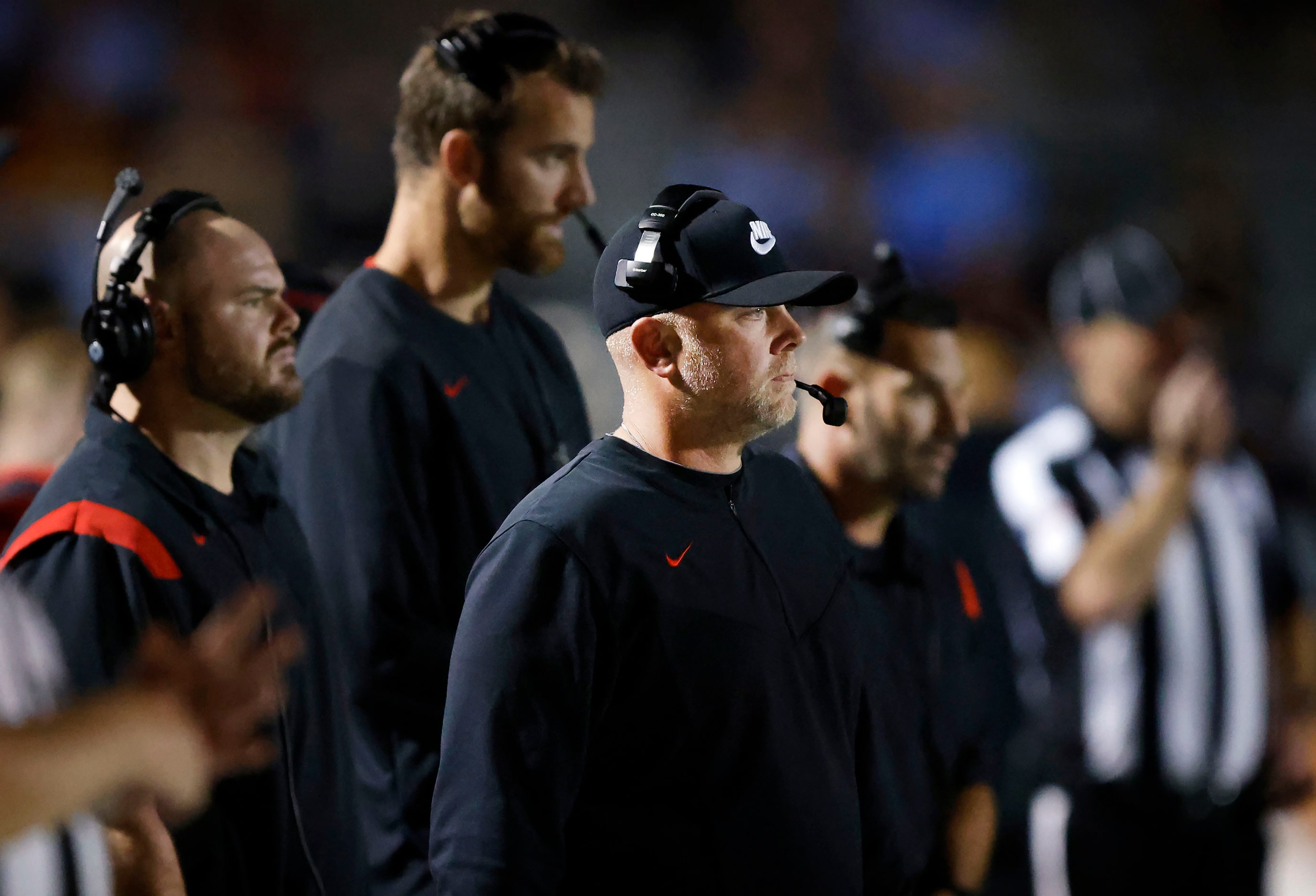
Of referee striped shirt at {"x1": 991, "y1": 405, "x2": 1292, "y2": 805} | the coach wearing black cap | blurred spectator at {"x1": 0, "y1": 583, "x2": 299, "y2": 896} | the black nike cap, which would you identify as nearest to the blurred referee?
referee striped shirt at {"x1": 991, "y1": 405, "x2": 1292, "y2": 805}

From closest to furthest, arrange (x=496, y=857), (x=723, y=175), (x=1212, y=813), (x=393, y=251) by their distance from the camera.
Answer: (x=496, y=857) → (x=393, y=251) → (x=1212, y=813) → (x=723, y=175)

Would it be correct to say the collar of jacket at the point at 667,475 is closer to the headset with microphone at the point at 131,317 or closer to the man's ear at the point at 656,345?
the man's ear at the point at 656,345

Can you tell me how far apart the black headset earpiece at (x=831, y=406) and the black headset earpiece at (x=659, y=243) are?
0.23m

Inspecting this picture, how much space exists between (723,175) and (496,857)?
5.16 m

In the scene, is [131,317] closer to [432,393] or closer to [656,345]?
[432,393]

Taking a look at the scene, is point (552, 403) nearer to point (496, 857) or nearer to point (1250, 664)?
point (496, 857)

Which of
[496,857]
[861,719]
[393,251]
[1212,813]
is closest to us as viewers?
[496,857]

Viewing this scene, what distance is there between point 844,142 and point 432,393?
16.0ft

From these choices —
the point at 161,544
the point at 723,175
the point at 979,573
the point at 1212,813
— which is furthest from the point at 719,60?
the point at 161,544

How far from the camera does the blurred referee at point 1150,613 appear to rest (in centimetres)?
312

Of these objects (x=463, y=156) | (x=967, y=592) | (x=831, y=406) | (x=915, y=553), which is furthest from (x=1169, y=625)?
(x=463, y=156)

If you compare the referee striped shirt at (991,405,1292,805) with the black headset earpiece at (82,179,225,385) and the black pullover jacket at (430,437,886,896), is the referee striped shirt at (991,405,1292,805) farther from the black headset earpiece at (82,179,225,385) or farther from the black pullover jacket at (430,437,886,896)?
the black headset earpiece at (82,179,225,385)

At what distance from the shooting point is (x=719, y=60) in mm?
6555

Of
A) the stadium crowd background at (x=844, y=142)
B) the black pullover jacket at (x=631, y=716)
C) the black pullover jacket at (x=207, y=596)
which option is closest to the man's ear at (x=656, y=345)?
the black pullover jacket at (x=631, y=716)
